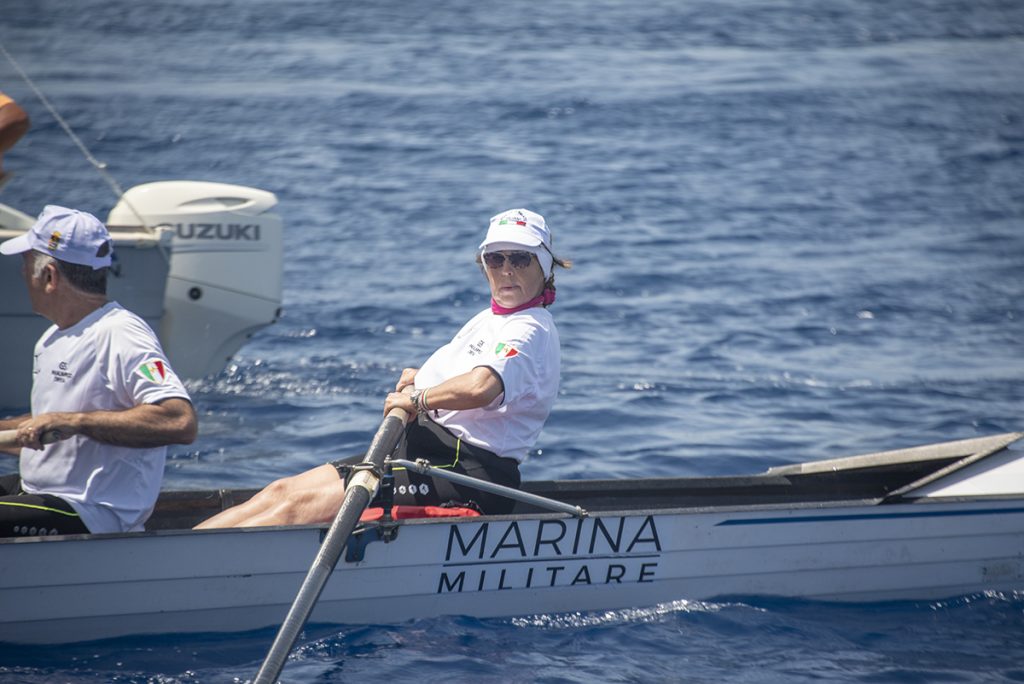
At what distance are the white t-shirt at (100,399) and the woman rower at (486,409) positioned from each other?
576mm

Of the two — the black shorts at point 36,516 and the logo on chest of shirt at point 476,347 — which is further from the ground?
the logo on chest of shirt at point 476,347

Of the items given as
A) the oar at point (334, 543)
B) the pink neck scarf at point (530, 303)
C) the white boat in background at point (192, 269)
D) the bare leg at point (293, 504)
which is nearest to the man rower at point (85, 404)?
the bare leg at point (293, 504)

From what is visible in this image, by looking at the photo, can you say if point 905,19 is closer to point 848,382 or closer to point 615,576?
point 848,382

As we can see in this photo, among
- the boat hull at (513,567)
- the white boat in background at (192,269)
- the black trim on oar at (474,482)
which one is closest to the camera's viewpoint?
the boat hull at (513,567)

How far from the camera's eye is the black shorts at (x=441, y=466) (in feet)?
18.3

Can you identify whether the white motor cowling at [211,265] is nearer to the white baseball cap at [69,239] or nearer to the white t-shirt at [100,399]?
the white t-shirt at [100,399]

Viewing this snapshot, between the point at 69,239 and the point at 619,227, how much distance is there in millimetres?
10865

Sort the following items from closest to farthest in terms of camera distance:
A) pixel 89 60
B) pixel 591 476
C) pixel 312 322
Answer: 1. pixel 591 476
2. pixel 312 322
3. pixel 89 60

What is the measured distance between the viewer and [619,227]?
15.3 meters

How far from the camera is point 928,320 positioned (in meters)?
12.1

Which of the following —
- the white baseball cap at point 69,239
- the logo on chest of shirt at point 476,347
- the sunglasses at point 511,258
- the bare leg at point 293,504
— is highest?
the white baseball cap at point 69,239

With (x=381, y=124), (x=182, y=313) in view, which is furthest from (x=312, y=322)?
(x=381, y=124)

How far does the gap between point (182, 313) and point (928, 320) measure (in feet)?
22.5

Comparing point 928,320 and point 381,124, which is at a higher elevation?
point 381,124
